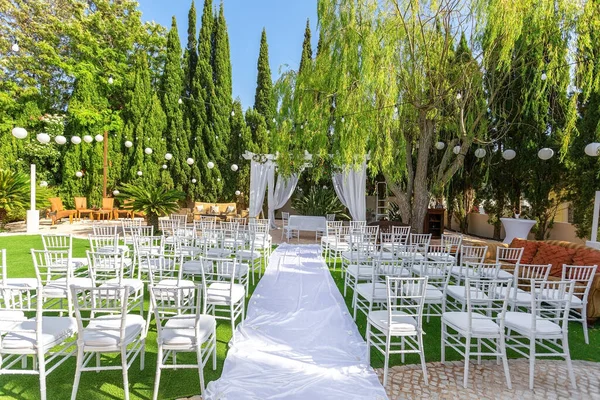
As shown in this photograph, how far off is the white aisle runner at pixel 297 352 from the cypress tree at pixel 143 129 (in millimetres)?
12006

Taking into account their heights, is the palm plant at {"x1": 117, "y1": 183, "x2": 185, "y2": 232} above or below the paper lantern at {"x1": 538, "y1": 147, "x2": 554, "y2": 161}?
below

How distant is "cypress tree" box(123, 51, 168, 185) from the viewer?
1491 cm

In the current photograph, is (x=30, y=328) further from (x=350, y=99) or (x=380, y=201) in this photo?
(x=380, y=201)

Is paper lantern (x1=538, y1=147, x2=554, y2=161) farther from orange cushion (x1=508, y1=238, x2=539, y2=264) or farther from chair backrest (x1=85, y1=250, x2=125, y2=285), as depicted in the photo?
chair backrest (x1=85, y1=250, x2=125, y2=285)

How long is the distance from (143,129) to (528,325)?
15.7 metres

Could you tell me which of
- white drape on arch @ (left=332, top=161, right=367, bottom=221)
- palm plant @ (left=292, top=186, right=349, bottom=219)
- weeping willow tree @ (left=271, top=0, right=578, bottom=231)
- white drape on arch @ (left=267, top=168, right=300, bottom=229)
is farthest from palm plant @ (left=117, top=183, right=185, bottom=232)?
white drape on arch @ (left=332, top=161, right=367, bottom=221)

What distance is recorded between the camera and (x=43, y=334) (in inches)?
95.5

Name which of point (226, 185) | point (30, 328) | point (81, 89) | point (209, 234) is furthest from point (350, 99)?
point (81, 89)

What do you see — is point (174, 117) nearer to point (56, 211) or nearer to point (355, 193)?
point (56, 211)

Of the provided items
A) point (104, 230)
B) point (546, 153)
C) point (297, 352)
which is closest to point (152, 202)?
point (104, 230)

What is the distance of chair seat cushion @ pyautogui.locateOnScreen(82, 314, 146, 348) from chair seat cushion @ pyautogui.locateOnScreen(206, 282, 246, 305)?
790 millimetres

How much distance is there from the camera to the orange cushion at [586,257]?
15.1 ft

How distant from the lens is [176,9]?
1609 cm

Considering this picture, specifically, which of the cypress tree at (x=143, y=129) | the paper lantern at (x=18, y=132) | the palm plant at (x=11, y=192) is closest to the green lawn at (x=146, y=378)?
the paper lantern at (x=18, y=132)
